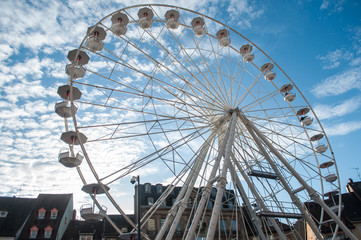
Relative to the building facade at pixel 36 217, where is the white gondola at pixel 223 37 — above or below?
above

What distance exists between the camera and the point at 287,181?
1766 cm

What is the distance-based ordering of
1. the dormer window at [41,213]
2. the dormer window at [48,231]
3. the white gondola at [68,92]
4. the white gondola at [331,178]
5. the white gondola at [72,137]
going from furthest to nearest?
the dormer window at [41,213] → the dormer window at [48,231] → the white gondola at [331,178] → the white gondola at [68,92] → the white gondola at [72,137]

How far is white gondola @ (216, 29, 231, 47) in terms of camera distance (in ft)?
70.7

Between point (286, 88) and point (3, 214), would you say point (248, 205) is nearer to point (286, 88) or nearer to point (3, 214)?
point (286, 88)

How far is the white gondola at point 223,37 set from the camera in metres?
21.6

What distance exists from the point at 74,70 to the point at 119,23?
3.90 metres

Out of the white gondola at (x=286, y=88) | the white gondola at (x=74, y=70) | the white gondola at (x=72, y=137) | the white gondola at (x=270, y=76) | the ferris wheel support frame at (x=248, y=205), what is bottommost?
the ferris wheel support frame at (x=248, y=205)

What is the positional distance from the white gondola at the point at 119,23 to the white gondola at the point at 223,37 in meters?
7.17

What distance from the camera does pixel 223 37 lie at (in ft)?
70.8

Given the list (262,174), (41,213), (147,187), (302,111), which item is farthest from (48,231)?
(302,111)

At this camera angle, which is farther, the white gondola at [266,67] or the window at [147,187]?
the window at [147,187]

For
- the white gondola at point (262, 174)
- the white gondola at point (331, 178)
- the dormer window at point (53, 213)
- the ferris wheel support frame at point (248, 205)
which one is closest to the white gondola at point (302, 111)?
the white gondola at point (331, 178)

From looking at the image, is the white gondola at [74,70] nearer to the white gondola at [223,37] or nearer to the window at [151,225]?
the white gondola at [223,37]

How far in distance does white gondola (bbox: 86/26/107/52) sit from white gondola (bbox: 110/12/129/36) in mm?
748
